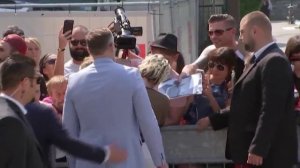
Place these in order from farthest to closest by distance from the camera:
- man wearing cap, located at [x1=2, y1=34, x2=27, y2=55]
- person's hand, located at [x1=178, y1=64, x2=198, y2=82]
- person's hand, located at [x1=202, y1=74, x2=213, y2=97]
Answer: person's hand, located at [x1=178, y1=64, x2=198, y2=82] → man wearing cap, located at [x1=2, y1=34, x2=27, y2=55] → person's hand, located at [x1=202, y1=74, x2=213, y2=97]

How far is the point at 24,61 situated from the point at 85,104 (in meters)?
0.98

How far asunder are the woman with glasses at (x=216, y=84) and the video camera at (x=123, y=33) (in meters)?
0.87

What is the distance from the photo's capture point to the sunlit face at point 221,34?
7.29 m

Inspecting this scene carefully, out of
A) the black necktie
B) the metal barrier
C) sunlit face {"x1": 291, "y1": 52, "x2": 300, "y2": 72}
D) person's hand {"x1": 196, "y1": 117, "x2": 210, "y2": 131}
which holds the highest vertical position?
the black necktie

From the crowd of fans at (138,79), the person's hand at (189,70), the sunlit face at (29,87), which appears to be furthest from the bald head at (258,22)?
the sunlit face at (29,87)

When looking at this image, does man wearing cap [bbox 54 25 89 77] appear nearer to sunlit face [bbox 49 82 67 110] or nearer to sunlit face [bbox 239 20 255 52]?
sunlit face [bbox 49 82 67 110]

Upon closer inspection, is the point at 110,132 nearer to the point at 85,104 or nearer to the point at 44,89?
the point at 85,104

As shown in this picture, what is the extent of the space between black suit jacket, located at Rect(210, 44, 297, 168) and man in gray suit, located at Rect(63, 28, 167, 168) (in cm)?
58

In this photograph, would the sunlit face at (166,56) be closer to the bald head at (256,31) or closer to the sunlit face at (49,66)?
the sunlit face at (49,66)

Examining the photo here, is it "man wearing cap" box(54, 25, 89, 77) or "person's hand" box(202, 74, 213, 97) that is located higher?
"man wearing cap" box(54, 25, 89, 77)

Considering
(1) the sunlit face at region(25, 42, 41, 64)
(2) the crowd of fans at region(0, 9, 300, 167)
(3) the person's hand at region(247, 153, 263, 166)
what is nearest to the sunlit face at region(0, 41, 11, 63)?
(2) the crowd of fans at region(0, 9, 300, 167)

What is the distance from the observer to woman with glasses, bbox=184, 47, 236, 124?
645 centimetres

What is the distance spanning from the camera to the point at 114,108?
559 cm

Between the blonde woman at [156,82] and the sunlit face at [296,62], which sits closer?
the blonde woman at [156,82]
